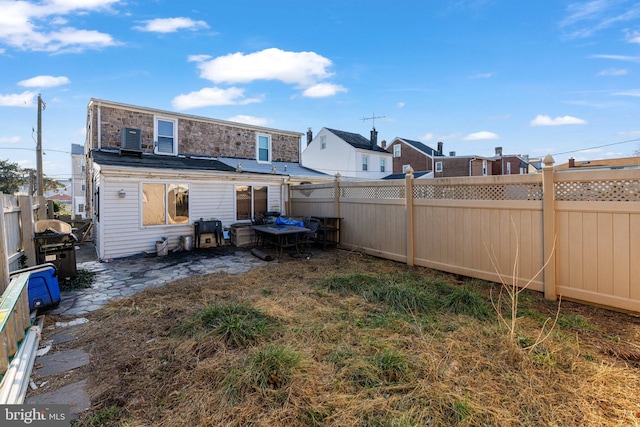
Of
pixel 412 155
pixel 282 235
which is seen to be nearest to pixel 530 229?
pixel 282 235

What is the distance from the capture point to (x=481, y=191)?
213 inches

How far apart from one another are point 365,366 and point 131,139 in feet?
37.1

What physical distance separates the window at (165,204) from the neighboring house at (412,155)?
2189 centimetres

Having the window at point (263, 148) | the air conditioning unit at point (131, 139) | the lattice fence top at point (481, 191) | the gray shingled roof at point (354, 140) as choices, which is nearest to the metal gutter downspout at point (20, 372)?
the lattice fence top at point (481, 191)

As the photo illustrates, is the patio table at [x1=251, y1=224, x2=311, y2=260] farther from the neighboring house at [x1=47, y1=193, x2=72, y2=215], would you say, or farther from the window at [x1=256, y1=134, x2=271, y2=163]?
the neighboring house at [x1=47, y1=193, x2=72, y2=215]

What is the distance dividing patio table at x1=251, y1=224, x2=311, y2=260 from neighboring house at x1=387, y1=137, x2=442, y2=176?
2082 cm

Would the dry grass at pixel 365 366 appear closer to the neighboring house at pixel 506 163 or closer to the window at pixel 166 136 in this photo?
the window at pixel 166 136

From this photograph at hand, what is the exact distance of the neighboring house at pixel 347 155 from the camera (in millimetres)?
21812

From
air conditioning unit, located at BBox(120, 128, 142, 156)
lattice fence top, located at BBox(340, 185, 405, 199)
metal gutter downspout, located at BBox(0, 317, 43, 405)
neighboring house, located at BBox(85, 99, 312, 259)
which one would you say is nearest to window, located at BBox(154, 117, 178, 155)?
neighboring house, located at BBox(85, 99, 312, 259)

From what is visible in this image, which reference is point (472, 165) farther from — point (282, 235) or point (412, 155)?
point (282, 235)

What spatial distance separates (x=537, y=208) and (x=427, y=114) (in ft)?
48.2

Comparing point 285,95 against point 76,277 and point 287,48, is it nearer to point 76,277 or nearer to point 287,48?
point 287,48

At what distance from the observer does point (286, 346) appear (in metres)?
2.87

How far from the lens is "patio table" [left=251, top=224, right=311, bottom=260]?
769 centimetres
